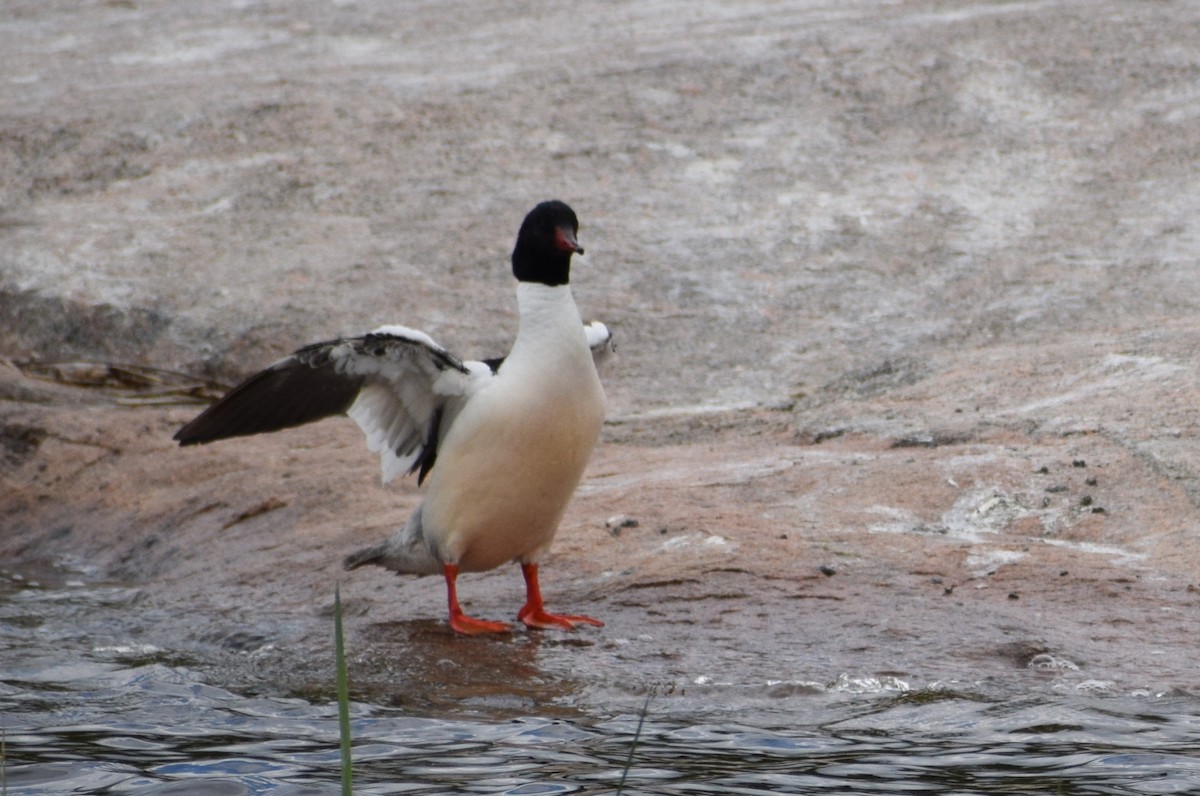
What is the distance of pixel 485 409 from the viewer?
6090 mm

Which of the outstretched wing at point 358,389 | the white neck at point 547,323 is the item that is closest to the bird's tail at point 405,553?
the outstretched wing at point 358,389

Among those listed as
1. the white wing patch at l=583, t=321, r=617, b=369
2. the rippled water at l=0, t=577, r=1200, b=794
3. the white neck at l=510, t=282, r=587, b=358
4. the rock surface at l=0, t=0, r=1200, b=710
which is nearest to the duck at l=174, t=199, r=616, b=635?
the white neck at l=510, t=282, r=587, b=358

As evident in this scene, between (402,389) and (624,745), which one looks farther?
(402,389)

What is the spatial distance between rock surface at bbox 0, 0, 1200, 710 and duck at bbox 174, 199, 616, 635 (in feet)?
1.11

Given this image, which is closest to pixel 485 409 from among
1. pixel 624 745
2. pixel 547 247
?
pixel 547 247

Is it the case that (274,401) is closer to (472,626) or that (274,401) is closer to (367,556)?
(367,556)

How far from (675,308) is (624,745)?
5.31 m

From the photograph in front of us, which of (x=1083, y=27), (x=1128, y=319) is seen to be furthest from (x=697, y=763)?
(x=1083, y=27)

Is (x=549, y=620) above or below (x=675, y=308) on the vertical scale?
below

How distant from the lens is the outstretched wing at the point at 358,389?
232 inches

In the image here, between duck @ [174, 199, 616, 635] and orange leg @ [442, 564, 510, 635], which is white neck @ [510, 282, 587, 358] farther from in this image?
orange leg @ [442, 564, 510, 635]

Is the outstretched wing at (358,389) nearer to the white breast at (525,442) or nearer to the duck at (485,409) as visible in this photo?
the duck at (485,409)

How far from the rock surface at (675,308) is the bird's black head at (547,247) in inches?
46.6

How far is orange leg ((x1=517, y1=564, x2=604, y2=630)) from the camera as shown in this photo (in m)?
5.99
